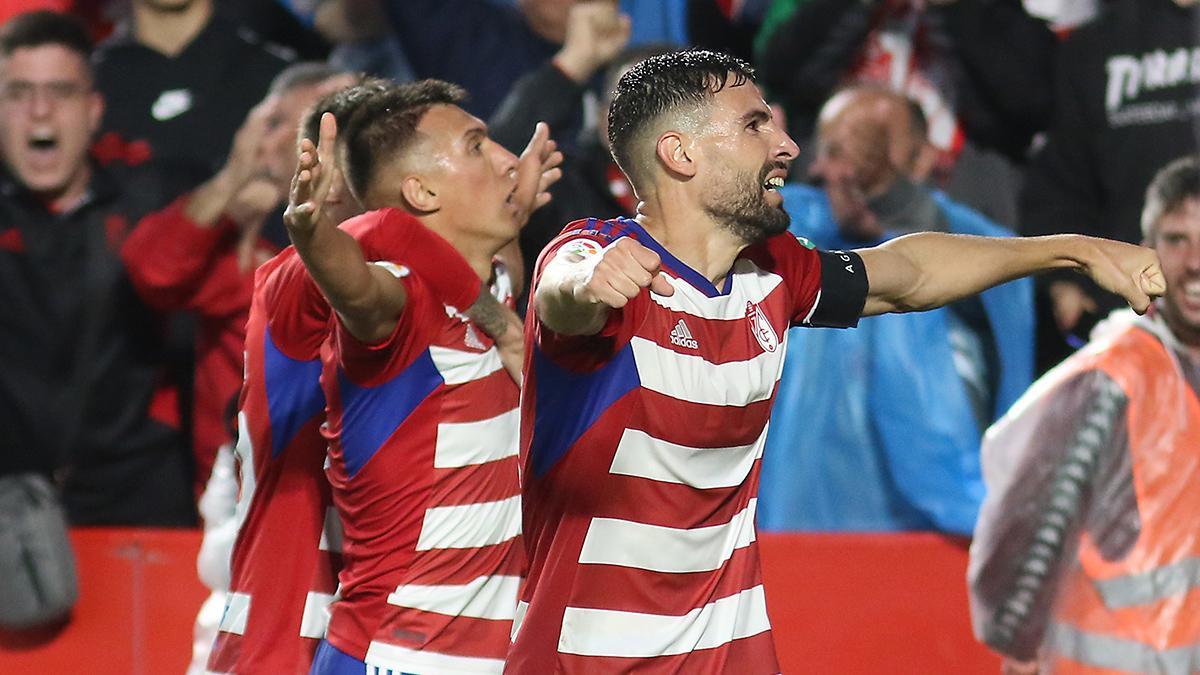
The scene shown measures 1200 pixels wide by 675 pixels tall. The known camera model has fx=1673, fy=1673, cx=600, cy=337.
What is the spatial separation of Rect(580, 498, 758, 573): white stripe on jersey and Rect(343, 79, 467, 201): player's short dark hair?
1298mm

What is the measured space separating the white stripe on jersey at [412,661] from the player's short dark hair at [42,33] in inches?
125

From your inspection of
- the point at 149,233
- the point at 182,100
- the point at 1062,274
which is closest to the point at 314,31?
the point at 182,100

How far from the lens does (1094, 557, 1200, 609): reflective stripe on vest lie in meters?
4.42

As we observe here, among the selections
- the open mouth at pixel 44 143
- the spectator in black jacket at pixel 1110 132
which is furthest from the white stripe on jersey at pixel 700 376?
the open mouth at pixel 44 143

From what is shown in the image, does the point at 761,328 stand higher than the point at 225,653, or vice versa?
the point at 761,328

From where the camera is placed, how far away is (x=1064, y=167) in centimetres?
574

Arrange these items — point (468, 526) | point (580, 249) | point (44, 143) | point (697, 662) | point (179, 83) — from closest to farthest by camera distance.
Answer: point (580, 249)
point (697, 662)
point (468, 526)
point (44, 143)
point (179, 83)

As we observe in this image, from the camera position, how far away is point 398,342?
11.7ft

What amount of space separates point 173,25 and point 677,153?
3.39m

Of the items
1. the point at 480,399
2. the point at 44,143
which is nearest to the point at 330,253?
the point at 480,399

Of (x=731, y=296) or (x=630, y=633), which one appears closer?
(x=630, y=633)

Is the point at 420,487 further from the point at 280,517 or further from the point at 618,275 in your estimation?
the point at 618,275

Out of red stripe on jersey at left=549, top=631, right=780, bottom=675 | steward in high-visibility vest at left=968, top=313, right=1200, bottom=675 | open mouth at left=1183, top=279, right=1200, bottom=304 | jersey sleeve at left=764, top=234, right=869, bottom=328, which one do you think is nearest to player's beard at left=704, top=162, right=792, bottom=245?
jersey sleeve at left=764, top=234, right=869, bottom=328

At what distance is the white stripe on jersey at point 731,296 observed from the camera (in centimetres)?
314
